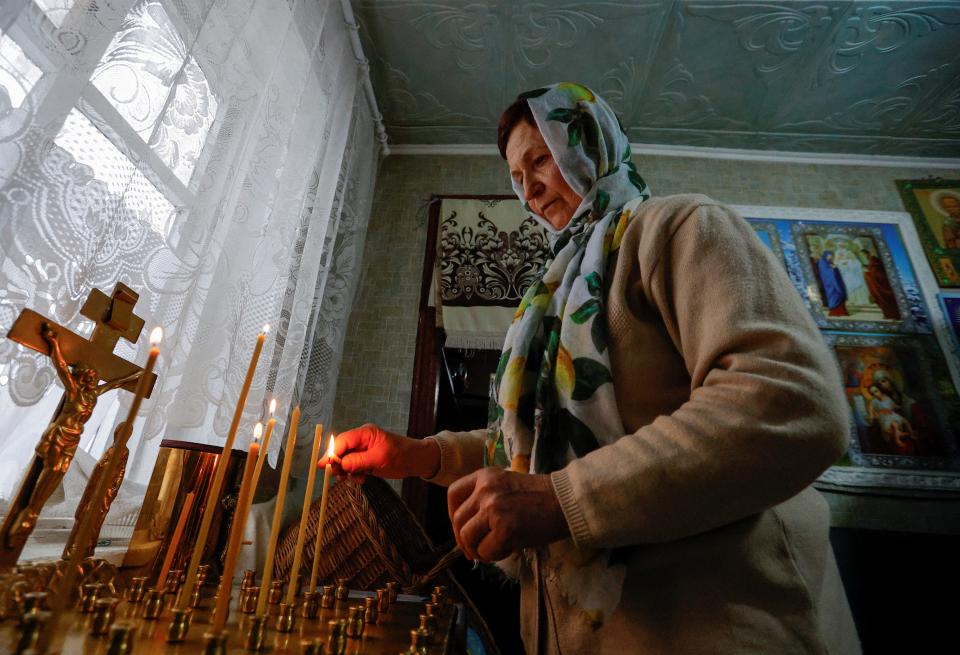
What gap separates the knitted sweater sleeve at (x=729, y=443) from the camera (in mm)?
422

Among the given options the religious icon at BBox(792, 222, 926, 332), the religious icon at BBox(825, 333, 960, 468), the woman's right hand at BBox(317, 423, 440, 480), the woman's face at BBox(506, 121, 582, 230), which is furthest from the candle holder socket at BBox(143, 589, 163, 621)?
the religious icon at BBox(792, 222, 926, 332)

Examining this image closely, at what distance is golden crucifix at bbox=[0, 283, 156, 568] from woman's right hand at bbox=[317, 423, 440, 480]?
41 centimetres

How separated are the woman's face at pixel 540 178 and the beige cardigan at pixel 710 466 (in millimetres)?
339

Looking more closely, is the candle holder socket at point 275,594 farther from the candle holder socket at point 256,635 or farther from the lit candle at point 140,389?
the lit candle at point 140,389

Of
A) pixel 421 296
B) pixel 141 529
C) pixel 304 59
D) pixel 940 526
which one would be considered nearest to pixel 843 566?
pixel 940 526

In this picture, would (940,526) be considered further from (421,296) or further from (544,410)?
(421,296)

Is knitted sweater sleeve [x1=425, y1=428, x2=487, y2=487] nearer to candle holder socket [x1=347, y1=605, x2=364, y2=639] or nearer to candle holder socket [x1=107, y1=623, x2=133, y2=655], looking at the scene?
candle holder socket [x1=347, y1=605, x2=364, y2=639]

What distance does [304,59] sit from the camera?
1.35 meters

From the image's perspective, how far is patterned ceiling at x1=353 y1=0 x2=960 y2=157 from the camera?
1.74 meters

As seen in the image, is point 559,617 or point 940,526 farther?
point 940,526

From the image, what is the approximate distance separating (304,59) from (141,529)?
1342mm

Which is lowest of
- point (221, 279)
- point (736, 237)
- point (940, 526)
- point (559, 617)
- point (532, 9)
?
point (559, 617)

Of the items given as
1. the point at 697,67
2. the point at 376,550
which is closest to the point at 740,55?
the point at 697,67

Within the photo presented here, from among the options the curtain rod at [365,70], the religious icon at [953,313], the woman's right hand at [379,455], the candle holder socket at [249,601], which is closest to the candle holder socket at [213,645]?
the candle holder socket at [249,601]
